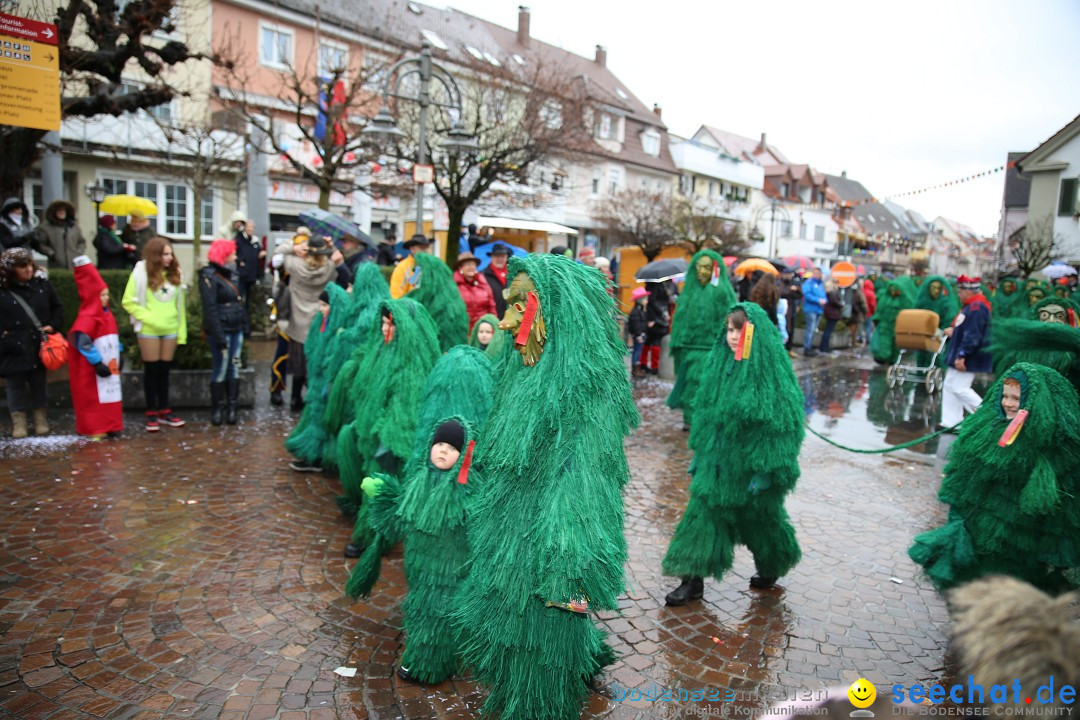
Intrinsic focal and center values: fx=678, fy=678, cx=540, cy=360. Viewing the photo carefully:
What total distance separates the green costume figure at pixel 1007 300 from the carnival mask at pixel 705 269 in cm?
672

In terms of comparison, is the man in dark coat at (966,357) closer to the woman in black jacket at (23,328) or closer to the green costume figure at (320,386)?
the green costume figure at (320,386)

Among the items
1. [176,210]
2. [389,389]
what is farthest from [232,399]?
[176,210]

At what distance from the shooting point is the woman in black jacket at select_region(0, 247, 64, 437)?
6.98m

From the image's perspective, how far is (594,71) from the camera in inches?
1615

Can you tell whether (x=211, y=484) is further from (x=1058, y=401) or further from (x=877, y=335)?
(x=877, y=335)

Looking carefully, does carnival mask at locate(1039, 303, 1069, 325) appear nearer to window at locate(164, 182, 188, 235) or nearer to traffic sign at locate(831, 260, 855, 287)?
traffic sign at locate(831, 260, 855, 287)

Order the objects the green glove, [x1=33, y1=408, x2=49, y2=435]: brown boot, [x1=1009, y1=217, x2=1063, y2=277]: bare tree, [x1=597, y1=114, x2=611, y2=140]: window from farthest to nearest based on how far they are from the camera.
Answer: [x1=597, y1=114, x2=611, y2=140]: window, [x1=1009, y1=217, x2=1063, y2=277]: bare tree, [x1=33, y1=408, x2=49, y2=435]: brown boot, the green glove

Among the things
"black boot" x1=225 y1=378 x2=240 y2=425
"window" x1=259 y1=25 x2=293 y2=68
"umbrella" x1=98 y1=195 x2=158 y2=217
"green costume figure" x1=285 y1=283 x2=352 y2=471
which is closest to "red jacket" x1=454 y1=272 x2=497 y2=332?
"green costume figure" x1=285 y1=283 x2=352 y2=471

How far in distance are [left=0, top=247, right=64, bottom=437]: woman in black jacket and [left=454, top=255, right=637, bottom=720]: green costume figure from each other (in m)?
6.65

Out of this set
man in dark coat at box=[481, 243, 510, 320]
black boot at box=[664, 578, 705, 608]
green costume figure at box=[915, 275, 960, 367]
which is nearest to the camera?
black boot at box=[664, 578, 705, 608]

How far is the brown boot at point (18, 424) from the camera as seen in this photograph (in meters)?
7.14

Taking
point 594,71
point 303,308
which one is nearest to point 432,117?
point 303,308

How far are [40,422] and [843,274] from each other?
1773 centimetres

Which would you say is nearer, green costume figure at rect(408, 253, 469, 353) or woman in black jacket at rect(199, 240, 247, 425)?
green costume figure at rect(408, 253, 469, 353)
